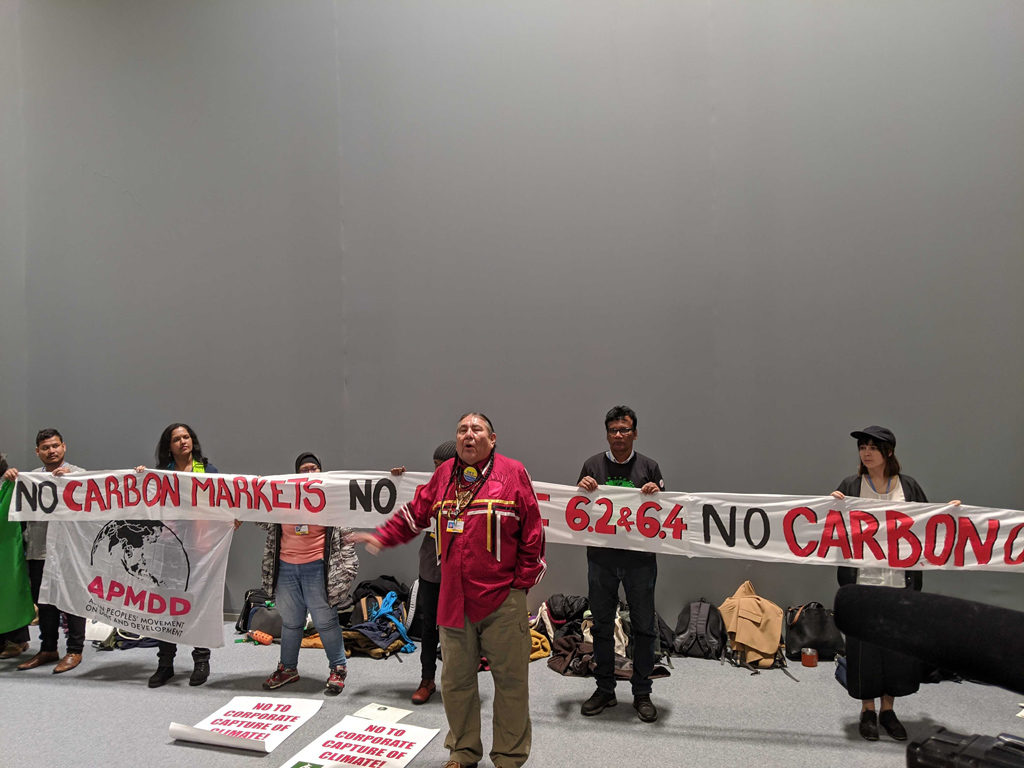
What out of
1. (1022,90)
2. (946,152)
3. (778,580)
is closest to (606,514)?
(778,580)

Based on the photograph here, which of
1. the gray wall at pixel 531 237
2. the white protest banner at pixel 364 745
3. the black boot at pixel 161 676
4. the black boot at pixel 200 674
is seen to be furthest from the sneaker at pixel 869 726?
the black boot at pixel 161 676

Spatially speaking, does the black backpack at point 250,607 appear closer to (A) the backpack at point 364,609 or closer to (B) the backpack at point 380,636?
(A) the backpack at point 364,609

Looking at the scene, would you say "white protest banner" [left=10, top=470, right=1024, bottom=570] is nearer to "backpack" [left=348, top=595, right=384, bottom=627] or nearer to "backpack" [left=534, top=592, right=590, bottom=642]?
"backpack" [left=348, top=595, right=384, bottom=627]

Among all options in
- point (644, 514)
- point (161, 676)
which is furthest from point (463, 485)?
point (161, 676)

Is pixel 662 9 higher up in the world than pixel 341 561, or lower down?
higher up

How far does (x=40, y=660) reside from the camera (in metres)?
4.77

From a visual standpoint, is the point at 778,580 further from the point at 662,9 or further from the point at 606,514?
the point at 662,9

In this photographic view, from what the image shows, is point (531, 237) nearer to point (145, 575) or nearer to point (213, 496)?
point (213, 496)

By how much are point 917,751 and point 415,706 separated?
2949 mm

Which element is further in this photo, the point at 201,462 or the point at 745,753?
the point at 201,462

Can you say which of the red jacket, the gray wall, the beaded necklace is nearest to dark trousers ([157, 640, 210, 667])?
the gray wall

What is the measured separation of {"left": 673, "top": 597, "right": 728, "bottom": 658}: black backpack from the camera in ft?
15.8

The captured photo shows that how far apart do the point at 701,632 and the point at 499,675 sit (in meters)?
2.11

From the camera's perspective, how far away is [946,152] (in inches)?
197
